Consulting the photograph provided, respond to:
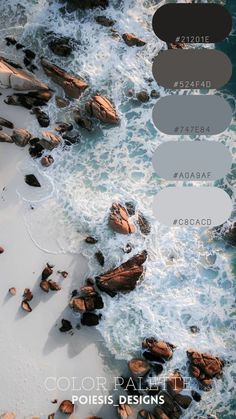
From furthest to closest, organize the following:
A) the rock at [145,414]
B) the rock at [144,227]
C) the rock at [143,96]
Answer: the rock at [143,96], the rock at [144,227], the rock at [145,414]

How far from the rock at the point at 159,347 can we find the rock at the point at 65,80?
552 centimetres

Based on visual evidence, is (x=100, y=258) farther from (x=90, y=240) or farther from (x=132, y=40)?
(x=132, y=40)

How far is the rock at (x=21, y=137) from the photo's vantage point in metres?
9.38

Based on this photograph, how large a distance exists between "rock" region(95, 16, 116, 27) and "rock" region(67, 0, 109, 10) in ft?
0.89

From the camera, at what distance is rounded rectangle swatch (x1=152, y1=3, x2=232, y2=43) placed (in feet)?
25.8

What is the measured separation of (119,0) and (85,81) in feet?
7.02

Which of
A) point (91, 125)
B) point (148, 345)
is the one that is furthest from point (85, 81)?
point (148, 345)

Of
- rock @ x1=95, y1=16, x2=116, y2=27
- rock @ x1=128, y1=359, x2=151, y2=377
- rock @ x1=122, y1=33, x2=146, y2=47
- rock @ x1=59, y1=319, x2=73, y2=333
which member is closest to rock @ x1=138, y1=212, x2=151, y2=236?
rock @ x1=59, y1=319, x2=73, y2=333

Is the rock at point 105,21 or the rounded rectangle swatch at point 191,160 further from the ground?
the rock at point 105,21

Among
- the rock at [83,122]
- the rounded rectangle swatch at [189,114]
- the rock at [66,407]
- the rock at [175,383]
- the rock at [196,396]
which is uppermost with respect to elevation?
the rounded rectangle swatch at [189,114]

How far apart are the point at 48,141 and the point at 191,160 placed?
327cm

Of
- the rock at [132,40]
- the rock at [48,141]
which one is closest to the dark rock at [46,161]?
the rock at [48,141]

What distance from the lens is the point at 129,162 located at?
9727 millimetres

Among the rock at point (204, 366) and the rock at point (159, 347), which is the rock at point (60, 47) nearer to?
the rock at point (159, 347)
